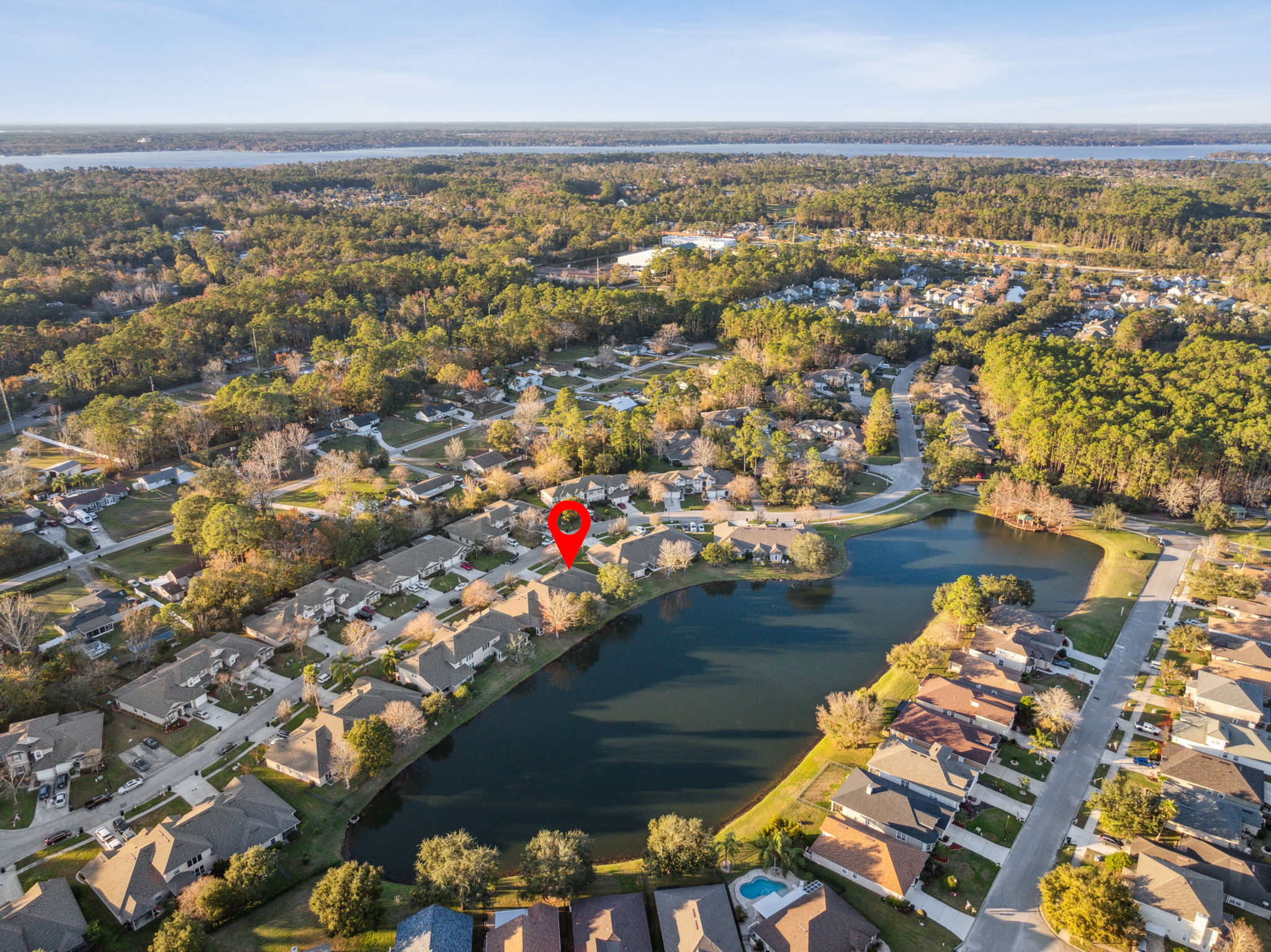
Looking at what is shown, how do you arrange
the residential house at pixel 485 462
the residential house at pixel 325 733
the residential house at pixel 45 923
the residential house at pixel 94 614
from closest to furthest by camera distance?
1. the residential house at pixel 45 923
2. the residential house at pixel 325 733
3. the residential house at pixel 94 614
4. the residential house at pixel 485 462

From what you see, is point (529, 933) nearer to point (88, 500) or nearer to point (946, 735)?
point (946, 735)

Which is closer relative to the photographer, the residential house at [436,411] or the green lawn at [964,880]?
the green lawn at [964,880]

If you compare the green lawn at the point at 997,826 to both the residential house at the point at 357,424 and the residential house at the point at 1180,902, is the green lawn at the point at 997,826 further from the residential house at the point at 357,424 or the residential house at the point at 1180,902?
the residential house at the point at 357,424

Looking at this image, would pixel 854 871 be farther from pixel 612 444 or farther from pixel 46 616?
pixel 46 616

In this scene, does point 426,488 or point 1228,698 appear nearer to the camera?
point 1228,698

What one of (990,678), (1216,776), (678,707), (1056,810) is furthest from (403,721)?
(1216,776)

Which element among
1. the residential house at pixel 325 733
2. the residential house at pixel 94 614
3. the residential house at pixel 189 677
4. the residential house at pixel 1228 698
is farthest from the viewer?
the residential house at pixel 94 614

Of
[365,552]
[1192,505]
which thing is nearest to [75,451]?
[365,552]

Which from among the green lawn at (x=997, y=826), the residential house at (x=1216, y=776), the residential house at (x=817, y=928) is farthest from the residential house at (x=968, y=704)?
the residential house at (x=817, y=928)
